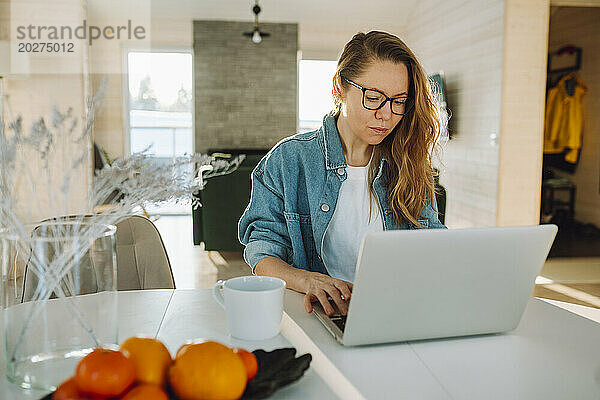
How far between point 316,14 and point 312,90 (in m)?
1.05

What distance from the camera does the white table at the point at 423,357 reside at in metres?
0.87

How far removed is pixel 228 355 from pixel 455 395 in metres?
0.35

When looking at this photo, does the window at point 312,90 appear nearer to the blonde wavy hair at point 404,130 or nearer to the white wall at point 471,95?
the white wall at point 471,95

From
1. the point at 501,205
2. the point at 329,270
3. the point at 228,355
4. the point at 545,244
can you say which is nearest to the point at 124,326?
the point at 228,355

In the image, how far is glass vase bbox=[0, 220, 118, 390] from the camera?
84 cm

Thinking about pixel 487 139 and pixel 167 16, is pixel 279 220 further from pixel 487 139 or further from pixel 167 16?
pixel 167 16

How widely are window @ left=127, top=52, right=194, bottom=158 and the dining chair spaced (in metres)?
6.33

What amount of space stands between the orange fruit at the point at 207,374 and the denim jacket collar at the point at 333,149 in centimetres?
90

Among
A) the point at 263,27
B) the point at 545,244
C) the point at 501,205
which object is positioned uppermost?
the point at 263,27

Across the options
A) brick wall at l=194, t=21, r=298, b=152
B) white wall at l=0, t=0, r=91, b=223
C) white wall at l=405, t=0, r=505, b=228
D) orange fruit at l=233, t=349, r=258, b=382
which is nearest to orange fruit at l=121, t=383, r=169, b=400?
orange fruit at l=233, t=349, r=258, b=382

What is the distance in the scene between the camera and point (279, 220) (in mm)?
1570

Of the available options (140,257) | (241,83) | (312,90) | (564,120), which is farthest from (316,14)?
(140,257)

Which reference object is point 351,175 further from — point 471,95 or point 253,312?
point 471,95

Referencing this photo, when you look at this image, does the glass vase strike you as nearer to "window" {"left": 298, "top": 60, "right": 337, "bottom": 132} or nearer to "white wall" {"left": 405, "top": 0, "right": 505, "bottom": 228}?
"white wall" {"left": 405, "top": 0, "right": 505, "bottom": 228}
